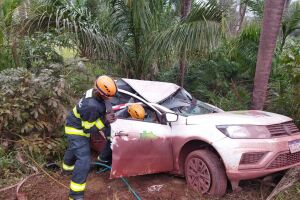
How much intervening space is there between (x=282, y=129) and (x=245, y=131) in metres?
0.54

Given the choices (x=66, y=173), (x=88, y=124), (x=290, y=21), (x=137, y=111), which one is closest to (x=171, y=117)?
(x=137, y=111)

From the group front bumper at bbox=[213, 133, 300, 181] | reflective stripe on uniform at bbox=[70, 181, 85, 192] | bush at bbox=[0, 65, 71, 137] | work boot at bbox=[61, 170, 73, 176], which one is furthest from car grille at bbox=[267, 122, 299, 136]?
bush at bbox=[0, 65, 71, 137]

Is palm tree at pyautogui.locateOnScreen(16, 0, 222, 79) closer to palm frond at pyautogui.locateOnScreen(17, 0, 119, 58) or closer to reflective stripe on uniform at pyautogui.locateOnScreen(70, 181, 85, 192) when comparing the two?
palm frond at pyautogui.locateOnScreen(17, 0, 119, 58)

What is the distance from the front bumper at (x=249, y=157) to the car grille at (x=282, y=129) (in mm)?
168

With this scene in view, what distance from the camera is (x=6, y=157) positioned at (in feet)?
16.7

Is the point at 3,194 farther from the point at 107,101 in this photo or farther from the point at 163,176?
the point at 163,176

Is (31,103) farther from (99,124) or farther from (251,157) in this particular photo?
(251,157)

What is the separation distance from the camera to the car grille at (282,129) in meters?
4.05

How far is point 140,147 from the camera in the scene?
170 inches

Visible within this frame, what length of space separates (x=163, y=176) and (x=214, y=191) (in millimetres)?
1028

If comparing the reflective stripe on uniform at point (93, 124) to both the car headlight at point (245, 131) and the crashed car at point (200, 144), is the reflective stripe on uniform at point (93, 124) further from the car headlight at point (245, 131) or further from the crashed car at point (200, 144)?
the car headlight at point (245, 131)

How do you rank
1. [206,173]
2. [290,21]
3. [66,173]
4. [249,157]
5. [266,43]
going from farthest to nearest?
[290,21] < [266,43] < [66,173] < [206,173] < [249,157]

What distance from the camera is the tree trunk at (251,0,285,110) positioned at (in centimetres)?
546

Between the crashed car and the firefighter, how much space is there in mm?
350
